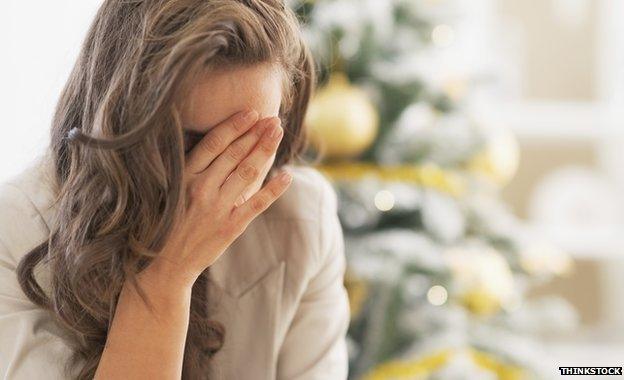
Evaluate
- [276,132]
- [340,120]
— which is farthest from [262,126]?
[340,120]

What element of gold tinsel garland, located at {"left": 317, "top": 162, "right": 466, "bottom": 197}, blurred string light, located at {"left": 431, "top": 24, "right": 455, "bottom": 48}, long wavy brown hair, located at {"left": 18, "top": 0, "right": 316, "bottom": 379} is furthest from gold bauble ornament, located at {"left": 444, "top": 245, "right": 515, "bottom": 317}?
long wavy brown hair, located at {"left": 18, "top": 0, "right": 316, "bottom": 379}

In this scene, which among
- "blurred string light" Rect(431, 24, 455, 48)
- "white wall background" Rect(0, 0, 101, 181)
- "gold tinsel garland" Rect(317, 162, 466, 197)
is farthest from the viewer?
"blurred string light" Rect(431, 24, 455, 48)

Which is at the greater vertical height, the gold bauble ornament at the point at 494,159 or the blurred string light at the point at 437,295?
the gold bauble ornament at the point at 494,159

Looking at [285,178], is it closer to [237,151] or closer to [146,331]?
[237,151]

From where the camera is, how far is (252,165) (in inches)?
42.2

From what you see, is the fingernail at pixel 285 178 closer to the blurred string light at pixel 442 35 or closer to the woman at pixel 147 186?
the woman at pixel 147 186

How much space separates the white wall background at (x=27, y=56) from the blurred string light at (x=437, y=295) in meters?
1.01

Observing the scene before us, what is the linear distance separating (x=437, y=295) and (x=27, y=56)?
3.81ft

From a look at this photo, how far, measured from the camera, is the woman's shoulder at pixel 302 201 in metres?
1.35

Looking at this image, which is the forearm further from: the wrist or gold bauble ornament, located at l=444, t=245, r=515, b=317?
gold bauble ornament, located at l=444, t=245, r=515, b=317

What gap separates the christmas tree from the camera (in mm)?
2154

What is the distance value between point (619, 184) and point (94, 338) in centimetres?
287

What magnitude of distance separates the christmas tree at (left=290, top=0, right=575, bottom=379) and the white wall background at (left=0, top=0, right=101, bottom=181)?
0.58 m

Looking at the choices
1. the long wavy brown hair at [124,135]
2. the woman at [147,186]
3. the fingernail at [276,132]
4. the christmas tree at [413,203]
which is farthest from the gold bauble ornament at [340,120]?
the fingernail at [276,132]
